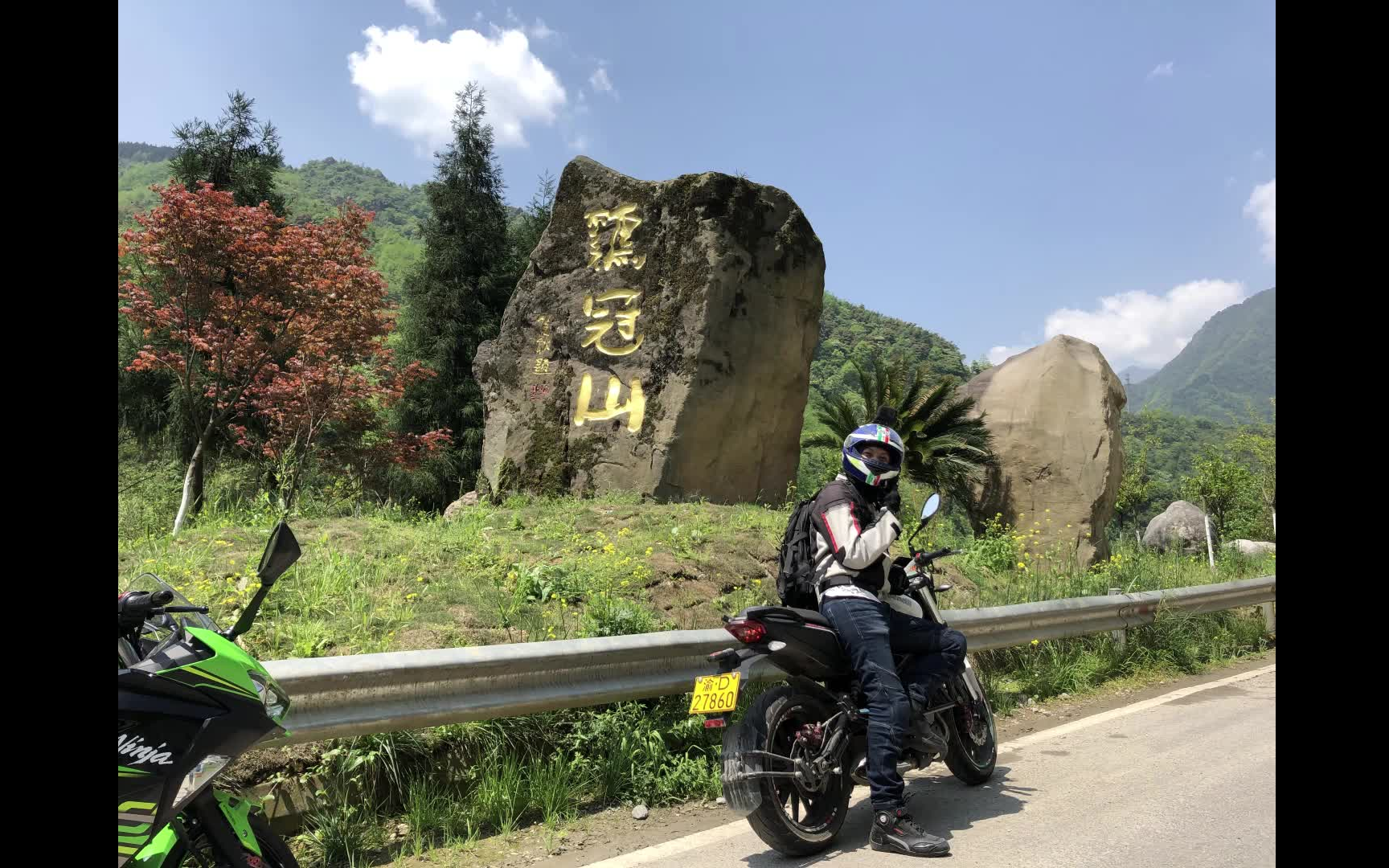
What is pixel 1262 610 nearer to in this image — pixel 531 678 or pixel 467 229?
pixel 531 678

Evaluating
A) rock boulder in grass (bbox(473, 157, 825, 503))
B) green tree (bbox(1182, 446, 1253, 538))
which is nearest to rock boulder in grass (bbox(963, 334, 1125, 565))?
rock boulder in grass (bbox(473, 157, 825, 503))

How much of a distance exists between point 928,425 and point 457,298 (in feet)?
40.4

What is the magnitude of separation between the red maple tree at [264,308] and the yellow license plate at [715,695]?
9813 mm

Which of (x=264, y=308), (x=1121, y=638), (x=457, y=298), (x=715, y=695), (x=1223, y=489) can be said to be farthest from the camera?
(x=1223, y=489)

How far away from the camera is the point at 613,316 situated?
461 inches

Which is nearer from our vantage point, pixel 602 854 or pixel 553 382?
pixel 602 854

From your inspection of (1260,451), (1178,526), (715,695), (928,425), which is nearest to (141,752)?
(715,695)

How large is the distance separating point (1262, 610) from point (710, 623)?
6.89 metres

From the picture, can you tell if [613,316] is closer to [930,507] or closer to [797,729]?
[930,507]

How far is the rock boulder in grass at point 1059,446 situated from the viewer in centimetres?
1531

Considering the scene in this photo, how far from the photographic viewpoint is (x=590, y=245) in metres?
12.1

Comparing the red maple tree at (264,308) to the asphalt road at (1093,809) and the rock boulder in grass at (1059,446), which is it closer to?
the asphalt road at (1093,809)
